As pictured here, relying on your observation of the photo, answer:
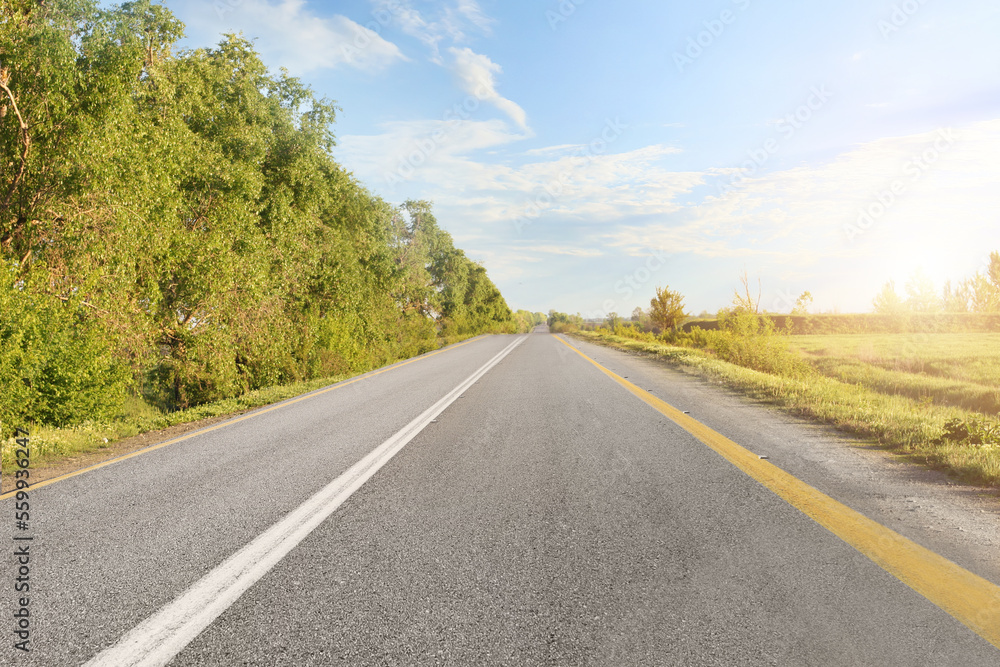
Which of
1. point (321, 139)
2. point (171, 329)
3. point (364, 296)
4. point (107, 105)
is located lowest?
point (171, 329)

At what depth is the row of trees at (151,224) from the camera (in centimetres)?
864

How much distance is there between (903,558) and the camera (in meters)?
2.97

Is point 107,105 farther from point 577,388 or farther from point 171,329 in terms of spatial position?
point 577,388

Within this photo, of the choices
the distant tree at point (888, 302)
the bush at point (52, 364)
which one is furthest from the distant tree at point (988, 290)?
Result: the bush at point (52, 364)

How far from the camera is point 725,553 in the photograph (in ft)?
10.0

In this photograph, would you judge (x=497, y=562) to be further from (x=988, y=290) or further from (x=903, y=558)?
(x=988, y=290)

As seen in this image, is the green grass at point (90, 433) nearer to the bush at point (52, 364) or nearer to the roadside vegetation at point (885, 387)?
the bush at point (52, 364)

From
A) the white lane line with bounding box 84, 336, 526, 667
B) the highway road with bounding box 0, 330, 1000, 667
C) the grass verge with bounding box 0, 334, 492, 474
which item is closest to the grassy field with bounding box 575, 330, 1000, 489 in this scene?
the highway road with bounding box 0, 330, 1000, 667

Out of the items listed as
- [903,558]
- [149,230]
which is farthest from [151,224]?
[903,558]

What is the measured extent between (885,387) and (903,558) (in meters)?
15.5

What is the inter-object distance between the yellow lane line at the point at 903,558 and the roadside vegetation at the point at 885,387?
1694 mm

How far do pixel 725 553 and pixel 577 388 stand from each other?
26.3ft

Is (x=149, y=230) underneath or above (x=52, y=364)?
above

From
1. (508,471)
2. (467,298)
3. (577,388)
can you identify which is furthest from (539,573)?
(467,298)
